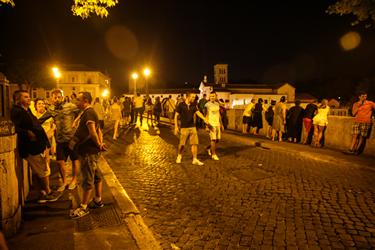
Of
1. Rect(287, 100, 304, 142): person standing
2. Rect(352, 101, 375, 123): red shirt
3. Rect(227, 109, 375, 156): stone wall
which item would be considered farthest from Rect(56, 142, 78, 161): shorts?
Rect(287, 100, 304, 142): person standing

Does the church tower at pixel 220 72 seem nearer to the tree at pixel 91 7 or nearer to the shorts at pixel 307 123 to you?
the shorts at pixel 307 123

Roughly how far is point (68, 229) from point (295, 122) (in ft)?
31.9

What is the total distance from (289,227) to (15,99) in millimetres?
4759

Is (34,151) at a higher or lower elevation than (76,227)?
higher

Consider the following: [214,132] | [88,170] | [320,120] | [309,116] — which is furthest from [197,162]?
[309,116]

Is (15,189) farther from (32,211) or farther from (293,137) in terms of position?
(293,137)

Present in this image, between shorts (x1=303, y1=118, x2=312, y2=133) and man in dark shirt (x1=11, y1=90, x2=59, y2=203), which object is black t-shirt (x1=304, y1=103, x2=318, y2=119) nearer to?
shorts (x1=303, y1=118, x2=312, y2=133)

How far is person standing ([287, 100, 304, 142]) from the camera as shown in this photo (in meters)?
11.5

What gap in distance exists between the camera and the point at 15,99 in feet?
16.0

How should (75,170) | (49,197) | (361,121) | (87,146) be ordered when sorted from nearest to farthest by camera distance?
(87,146) < (49,197) < (75,170) < (361,121)

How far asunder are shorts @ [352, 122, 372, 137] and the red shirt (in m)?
0.12

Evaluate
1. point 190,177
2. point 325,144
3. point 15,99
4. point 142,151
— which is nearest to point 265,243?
point 190,177

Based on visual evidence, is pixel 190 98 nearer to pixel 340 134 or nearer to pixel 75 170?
pixel 75 170

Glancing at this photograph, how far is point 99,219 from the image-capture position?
14.7 feet
